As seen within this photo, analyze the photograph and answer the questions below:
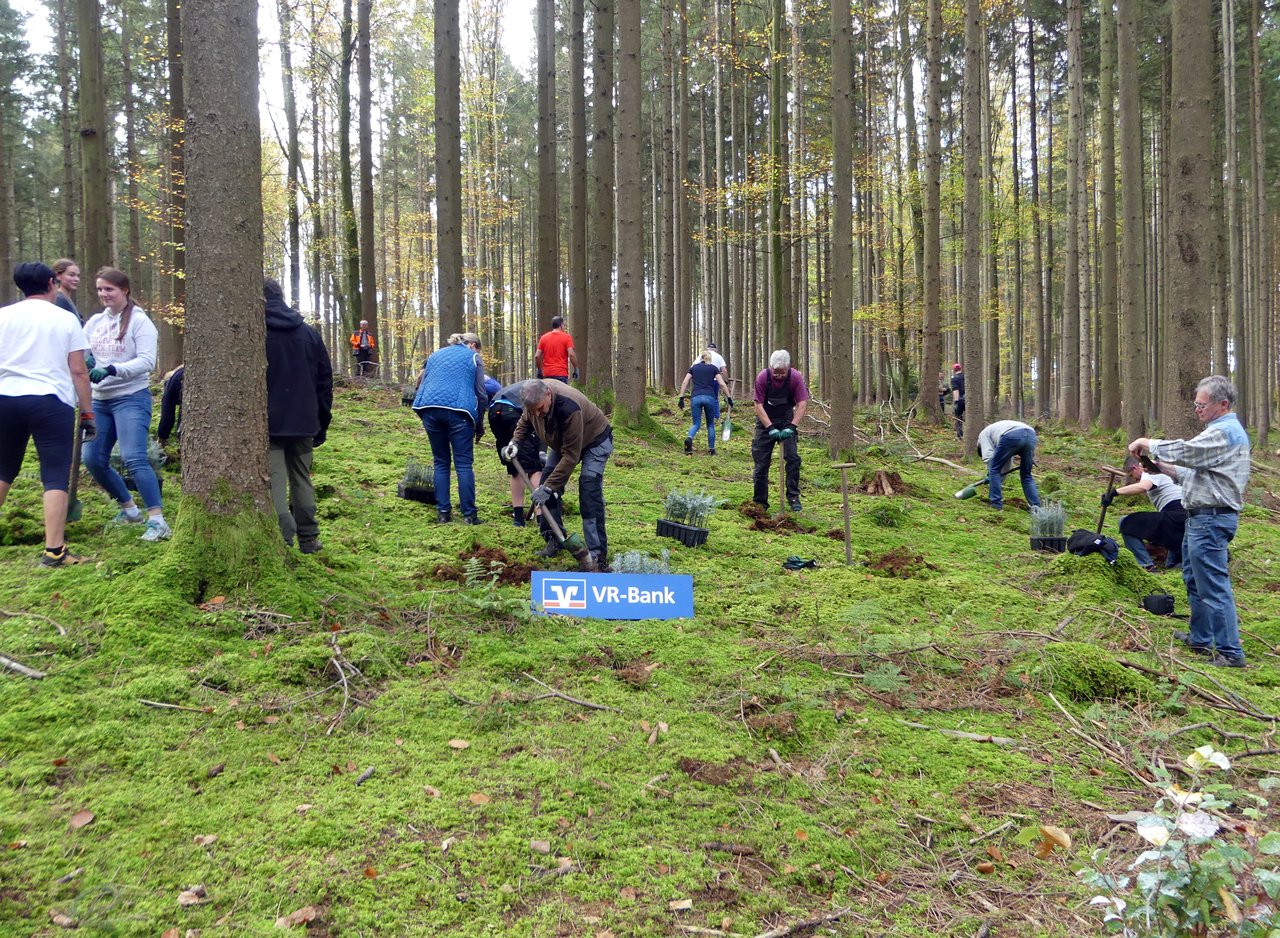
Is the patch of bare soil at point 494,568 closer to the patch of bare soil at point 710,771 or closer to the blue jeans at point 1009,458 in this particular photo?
the patch of bare soil at point 710,771

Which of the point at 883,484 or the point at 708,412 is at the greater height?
the point at 708,412

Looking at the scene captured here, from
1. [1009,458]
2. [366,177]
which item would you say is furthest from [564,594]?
[366,177]

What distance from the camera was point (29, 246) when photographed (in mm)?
32062

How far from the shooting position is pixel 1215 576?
523 centimetres

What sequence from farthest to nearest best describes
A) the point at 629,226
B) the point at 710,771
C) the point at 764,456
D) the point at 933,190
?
the point at 933,190 < the point at 629,226 < the point at 764,456 < the point at 710,771

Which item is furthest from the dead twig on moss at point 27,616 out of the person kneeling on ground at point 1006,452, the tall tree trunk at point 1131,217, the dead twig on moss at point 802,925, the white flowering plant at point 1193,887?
the tall tree trunk at point 1131,217

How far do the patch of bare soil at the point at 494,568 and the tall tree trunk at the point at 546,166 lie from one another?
343 inches

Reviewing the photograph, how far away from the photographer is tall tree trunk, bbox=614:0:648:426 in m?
11.2

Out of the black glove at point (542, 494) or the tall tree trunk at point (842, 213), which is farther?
the tall tree trunk at point (842, 213)

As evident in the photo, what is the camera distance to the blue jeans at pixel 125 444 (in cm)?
517

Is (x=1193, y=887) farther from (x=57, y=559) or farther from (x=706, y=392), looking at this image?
(x=706, y=392)

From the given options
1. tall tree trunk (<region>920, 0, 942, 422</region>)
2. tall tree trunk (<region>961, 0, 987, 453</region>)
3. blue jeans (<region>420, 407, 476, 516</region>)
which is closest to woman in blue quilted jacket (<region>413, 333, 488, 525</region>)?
blue jeans (<region>420, 407, 476, 516</region>)

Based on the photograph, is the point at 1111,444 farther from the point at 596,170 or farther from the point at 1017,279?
the point at 596,170

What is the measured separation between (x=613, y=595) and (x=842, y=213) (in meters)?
8.46
